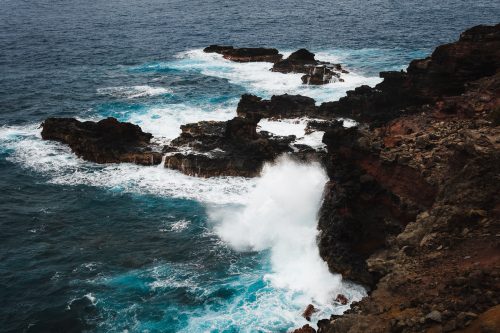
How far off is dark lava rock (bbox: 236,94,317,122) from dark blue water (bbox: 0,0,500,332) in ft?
10.1

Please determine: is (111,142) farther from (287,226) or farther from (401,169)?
(401,169)

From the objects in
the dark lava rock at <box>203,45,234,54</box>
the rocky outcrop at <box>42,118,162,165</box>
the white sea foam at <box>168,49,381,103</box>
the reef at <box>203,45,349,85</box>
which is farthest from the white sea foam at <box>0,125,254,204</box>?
the dark lava rock at <box>203,45,234,54</box>

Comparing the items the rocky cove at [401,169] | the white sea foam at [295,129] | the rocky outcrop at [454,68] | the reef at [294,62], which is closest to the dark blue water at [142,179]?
the reef at [294,62]

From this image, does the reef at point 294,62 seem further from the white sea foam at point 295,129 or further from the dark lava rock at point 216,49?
the white sea foam at point 295,129

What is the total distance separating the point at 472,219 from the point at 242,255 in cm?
1590

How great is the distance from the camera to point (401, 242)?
19031mm

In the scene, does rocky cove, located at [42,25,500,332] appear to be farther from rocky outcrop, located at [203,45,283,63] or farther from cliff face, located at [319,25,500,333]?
rocky outcrop, located at [203,45,283,63]

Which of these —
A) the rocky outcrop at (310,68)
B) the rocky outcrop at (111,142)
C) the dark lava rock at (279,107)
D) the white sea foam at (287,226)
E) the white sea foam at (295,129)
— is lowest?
the white sea foam at (287,226)

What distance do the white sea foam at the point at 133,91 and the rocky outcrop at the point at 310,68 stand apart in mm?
16980

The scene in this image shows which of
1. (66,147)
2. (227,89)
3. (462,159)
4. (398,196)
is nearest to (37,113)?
(66,147)

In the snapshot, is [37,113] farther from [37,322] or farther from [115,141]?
[37,322]

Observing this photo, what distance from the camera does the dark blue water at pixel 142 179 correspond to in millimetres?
25500

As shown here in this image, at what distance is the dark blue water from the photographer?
A: 25.5 metres

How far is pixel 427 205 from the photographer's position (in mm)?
22109
